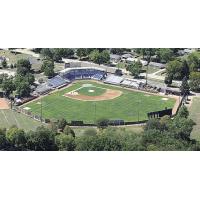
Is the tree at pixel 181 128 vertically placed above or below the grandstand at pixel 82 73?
below

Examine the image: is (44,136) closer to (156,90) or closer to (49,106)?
(49,106)

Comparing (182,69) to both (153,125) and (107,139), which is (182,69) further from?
(107,139)

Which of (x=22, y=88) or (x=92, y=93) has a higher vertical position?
(x=22, y=88)

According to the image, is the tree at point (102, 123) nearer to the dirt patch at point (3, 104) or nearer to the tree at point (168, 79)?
the dirt patch at point (3, 104)

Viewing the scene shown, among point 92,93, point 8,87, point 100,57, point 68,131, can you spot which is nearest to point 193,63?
point 100,57

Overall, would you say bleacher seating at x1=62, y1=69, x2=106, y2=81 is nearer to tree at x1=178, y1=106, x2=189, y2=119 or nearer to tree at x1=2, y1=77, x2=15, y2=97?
tree at x1=2, y1=77, x2=15, y2=97

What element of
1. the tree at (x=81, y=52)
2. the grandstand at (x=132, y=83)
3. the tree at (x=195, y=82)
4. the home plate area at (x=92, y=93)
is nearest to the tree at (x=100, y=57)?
the tree at (x=81, y=52)
